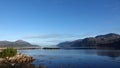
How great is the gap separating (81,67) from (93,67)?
475cm

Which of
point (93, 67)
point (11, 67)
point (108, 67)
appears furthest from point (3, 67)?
point (108, 67)

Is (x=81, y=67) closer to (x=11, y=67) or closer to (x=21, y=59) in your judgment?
(x=11, y=67)

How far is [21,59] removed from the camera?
345ft

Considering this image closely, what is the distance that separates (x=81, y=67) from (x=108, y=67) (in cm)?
1077

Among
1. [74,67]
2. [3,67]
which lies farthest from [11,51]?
[74,67]

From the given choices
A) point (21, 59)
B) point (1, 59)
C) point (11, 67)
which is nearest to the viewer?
point (11, 67)

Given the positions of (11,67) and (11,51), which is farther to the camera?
(11,51)

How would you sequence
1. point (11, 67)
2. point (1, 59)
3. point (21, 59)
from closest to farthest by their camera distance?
point (11, 67) < point (1, 59) < point (21, 59)

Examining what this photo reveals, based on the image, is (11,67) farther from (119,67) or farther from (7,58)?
(119,67)

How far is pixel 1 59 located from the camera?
97.9 metres

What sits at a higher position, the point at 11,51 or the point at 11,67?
the point at 11,51

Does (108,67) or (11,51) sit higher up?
(11,51)

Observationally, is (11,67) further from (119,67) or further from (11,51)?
(119,67)

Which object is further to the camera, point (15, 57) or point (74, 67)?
point (15, 57)
